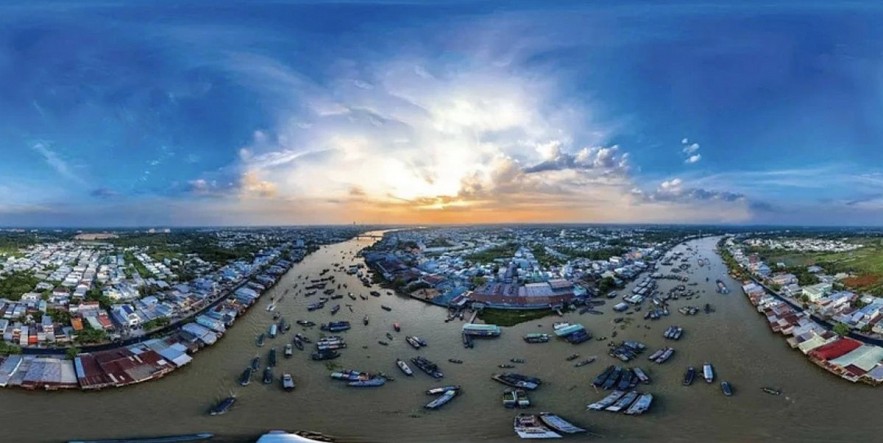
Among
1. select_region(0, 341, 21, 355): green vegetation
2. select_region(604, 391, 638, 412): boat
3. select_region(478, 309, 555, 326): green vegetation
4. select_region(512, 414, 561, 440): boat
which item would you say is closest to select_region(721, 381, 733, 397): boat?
select_region(604, 391, 638, 412): boat

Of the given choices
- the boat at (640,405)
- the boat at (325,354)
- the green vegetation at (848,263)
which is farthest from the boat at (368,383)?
the green vegetation at (848,263)

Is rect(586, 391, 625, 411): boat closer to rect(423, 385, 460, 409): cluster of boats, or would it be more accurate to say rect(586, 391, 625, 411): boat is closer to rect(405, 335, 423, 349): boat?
rect(423, 385, 460, 409): cluster of boats

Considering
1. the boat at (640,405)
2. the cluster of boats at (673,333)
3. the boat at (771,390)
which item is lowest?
the boat at (771,390)

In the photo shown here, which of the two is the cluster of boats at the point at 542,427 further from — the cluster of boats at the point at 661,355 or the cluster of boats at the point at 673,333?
the cluster of boats at the point at 673,333

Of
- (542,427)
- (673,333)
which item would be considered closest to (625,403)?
(542,427)

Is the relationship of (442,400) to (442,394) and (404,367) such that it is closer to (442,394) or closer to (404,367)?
(442,394)
